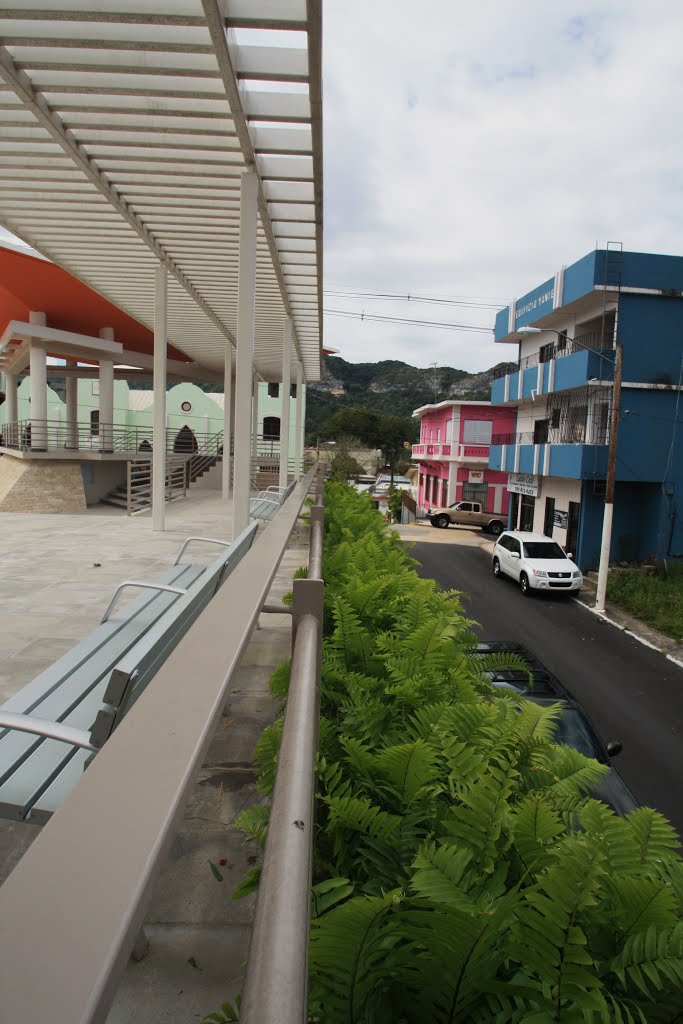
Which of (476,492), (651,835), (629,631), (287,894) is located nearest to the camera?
(287,894)

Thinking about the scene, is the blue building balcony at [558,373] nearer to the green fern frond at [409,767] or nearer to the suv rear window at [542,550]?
the suv rear window at [542,550]

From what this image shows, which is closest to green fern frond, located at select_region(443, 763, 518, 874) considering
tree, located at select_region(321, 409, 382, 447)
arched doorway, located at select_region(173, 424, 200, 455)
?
arched doorway, located at select_region(173, 424, 200, 455)

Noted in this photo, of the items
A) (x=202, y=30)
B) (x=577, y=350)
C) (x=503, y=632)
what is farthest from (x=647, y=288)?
(x=202, y=30)

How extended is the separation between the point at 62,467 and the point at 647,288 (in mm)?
20080

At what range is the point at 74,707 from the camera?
2584 mm

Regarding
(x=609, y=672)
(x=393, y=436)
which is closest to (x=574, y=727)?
(x=609, y=672)

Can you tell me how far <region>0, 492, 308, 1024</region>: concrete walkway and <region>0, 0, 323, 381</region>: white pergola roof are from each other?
452cm

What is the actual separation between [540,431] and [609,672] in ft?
54.3

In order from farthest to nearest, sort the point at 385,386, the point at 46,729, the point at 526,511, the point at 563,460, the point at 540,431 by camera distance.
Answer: the point at 385,386, the point at 526,511, the point at 540,431, the point at 563,460, the point at 46,729

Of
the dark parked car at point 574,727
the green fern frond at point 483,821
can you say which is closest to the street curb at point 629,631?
the dark parked car at point 574,727

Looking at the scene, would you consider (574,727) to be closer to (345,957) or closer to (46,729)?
(46,729)

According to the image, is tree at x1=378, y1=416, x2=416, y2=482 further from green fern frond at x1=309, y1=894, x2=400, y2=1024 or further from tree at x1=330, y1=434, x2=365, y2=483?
green fern frond at x1=309, y1=894, x2=400, y2=1024

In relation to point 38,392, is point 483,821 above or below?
below

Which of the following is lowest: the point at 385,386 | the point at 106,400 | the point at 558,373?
A: the point at 106,400
